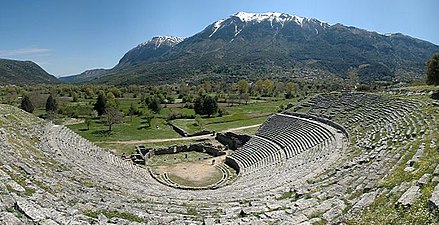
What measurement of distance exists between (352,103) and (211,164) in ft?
61.6

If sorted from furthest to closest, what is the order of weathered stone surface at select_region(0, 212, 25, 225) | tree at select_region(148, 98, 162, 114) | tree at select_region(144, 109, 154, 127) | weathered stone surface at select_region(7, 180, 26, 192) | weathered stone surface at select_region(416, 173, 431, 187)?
tree at select_region(148, 98, 162, 114) < tree at select_region(144, 109, 154, 127) < weathered stone surface at select_region(7, 180, 26, 192) < weathered stone surface at select_region(416, 173, 431, 187) < weathered stone surface at select_region(0, 212, 25, 225)

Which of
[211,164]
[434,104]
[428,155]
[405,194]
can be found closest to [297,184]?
[428,155]

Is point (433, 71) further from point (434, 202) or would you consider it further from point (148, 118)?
point (148, 118)

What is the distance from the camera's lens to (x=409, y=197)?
1023 centimetres

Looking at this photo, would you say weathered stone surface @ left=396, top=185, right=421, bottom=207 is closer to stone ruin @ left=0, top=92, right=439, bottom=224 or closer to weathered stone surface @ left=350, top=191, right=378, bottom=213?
stone ruin @ left=0, top=92, right=439, bottom=224

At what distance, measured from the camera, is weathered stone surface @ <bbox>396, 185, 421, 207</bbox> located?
9.85 m

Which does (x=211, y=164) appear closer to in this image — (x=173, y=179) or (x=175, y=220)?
(x=173, y=179)

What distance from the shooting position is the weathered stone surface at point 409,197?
985 centimetres

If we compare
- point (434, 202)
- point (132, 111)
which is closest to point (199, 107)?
point (132, 111)

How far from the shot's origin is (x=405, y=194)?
10.6 meters

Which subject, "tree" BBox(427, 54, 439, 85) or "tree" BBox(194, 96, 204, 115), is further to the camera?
"tree" BBox(194, 96, 204, 115)

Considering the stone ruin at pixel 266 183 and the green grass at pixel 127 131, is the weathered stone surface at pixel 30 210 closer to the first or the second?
the stone ruin at pixel 266 183

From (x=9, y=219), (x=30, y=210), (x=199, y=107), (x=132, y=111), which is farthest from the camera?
(x=132, y=111)

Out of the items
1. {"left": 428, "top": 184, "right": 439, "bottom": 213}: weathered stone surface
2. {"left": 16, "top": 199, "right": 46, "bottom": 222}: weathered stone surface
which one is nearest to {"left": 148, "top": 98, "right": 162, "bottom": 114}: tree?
{"left": 16, "top": 199, "right": 46, "bottom": 222}: weathered stone surface
